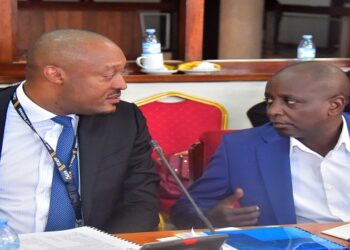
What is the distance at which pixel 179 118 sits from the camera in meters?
3.46

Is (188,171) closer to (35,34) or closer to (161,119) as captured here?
(161,119)

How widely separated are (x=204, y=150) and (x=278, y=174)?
1.43ft

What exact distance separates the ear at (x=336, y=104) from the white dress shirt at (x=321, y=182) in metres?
0.08

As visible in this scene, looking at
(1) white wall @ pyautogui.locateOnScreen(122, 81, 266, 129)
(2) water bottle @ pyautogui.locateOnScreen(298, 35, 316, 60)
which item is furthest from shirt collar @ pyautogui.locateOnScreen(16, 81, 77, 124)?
(2) water bottle @ pyautogui.locateOnScreen(298, 35, 316, 60)

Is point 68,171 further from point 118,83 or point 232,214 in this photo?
point 232,214

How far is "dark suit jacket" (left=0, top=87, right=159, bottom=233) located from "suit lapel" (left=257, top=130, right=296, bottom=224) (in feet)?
1.25

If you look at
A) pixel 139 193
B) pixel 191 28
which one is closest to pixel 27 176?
pixel 139 193

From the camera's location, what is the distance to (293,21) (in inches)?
390

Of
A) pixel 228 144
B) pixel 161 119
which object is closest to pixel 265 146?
pixel 228 144

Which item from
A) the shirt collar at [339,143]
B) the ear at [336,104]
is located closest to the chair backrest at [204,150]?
the shirt collar at [339,143]

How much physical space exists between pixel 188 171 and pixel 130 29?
13.7ft

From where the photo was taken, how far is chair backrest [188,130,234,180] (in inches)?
103

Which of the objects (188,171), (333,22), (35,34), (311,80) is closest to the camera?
(311,80)

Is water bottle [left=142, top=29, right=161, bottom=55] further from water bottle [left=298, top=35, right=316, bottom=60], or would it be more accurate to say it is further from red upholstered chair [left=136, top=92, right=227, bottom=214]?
water bottle [left=298, top=35, right=316, bottom=60]
